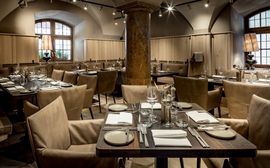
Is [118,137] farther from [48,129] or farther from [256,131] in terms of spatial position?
[256,131]

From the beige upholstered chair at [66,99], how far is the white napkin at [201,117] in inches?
65.1

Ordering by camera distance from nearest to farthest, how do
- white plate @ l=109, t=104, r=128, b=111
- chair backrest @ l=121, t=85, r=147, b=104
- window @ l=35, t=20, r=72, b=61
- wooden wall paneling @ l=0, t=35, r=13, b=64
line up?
white plate @ l=109, t=104, r=128, b=111
chair backrest @ l=121, t=85, r=147, b=104
wooden wall paneling @ l=0, t=35, r=13, b=64
window @ l=35, t=20, r=72, b=61

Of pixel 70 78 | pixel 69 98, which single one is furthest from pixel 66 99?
pixel 70 78

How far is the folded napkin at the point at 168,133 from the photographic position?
1697 millimetres

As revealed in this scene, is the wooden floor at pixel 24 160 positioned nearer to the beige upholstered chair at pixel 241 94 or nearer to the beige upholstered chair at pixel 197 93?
the beige upholstered chair at pixel 241 94

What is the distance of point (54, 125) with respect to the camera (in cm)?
202

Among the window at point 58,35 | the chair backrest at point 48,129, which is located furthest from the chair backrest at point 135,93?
the window at point 58,35

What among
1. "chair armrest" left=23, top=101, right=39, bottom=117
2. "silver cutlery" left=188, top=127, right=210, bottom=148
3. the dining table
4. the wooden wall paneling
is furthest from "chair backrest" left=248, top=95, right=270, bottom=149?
the wooden wall paneling

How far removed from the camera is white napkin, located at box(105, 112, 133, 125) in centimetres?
204

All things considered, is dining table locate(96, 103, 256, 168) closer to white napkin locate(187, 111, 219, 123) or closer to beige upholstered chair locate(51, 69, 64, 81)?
white napkin locate(187, 111, 219, 123)

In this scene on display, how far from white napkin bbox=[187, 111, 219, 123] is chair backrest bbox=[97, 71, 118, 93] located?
3.52m

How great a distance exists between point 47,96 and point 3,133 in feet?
2.50

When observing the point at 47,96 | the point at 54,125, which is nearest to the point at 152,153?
the point at 54,125

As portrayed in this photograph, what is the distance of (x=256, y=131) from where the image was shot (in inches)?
83.1
